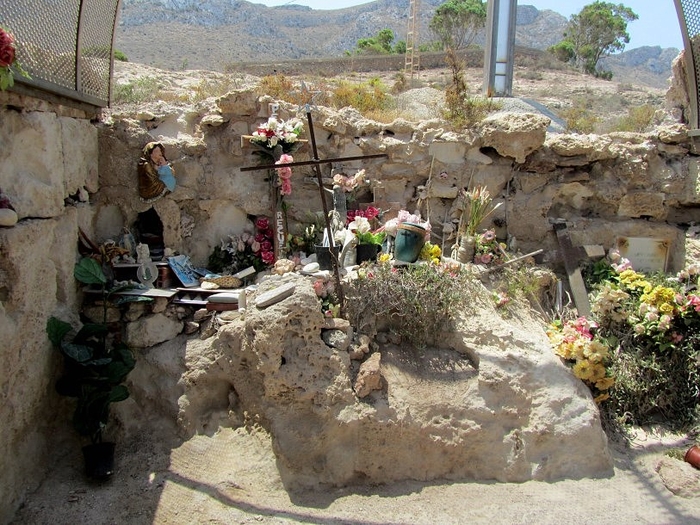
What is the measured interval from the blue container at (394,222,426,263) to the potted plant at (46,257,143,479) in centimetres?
292

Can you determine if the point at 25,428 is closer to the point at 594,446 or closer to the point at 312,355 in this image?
the point at 312,355

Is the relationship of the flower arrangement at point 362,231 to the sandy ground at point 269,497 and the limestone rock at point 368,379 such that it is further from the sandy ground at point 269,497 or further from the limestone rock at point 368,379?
the sandy ground at point 269,497

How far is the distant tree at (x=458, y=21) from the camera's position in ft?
88.7

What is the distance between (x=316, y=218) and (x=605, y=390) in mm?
3737

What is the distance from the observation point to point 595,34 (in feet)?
96.8

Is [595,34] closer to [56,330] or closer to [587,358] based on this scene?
[587,358]

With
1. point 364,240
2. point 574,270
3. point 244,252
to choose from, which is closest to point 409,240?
point 364,240

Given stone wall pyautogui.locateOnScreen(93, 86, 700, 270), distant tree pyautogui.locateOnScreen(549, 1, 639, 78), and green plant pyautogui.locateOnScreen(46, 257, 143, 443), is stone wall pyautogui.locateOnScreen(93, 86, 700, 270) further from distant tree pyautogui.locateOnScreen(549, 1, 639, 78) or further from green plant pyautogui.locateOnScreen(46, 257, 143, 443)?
distant tree pyautogui.locateOnScreen(549, 1, 639, 78)

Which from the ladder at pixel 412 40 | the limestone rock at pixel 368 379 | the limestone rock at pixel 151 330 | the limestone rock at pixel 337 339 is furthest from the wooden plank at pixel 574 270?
the ladder at pixel 412 40

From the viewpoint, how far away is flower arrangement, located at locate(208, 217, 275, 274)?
607cm

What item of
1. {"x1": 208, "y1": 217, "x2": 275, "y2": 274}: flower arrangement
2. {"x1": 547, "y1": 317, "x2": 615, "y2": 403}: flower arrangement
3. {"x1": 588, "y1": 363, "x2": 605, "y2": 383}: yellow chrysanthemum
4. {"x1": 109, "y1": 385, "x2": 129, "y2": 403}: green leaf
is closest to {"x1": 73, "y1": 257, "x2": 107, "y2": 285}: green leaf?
{"x1": 109, "y1": 385, "x2": 129, "y2": 403}: green leaf

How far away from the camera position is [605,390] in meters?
5.34

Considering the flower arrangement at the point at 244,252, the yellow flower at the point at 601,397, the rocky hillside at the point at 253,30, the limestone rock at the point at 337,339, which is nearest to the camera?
the limestone rock at the point at 337,339

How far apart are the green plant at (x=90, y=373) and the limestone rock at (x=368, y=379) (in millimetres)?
2047
